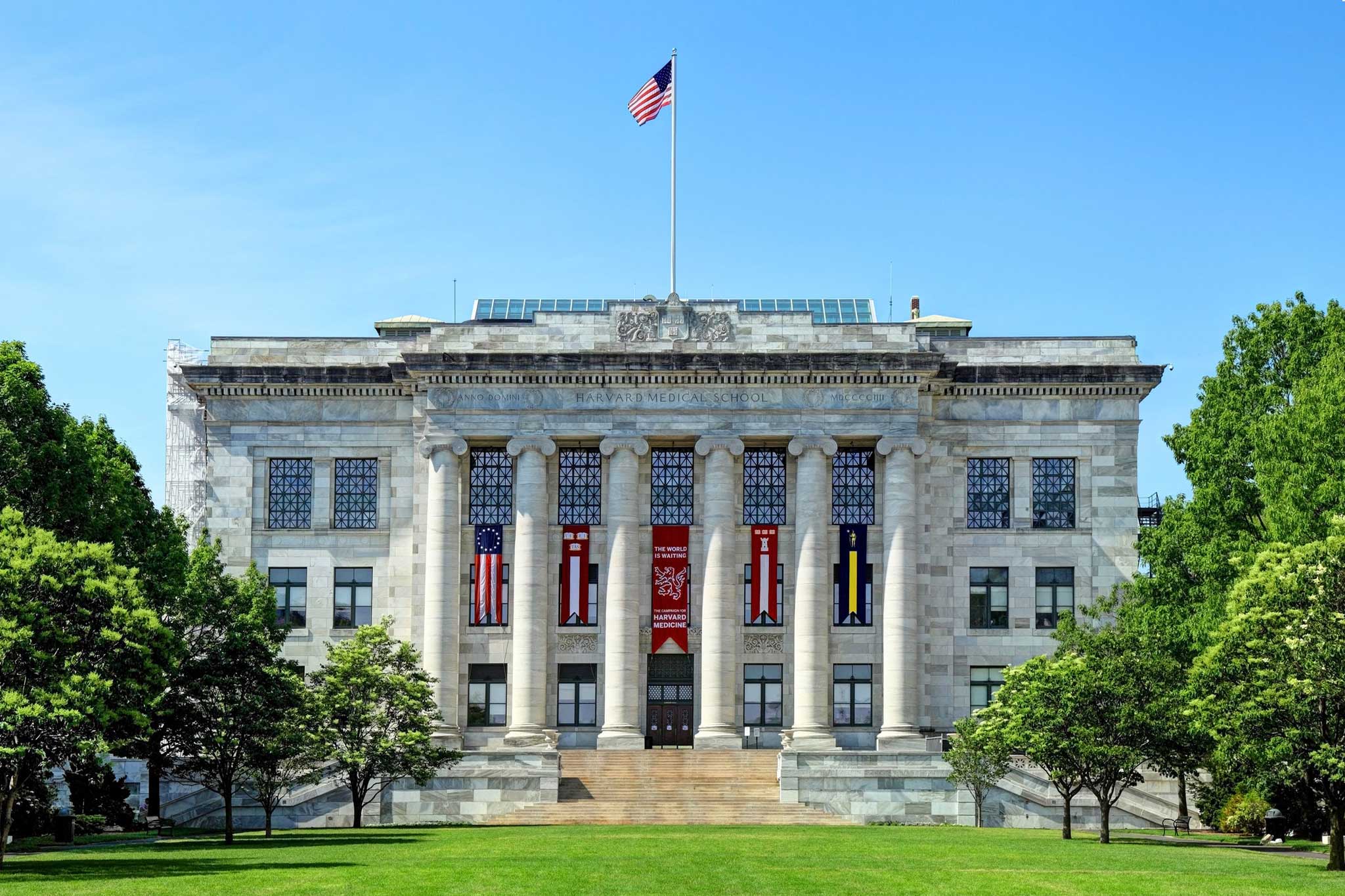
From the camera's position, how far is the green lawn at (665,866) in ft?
120

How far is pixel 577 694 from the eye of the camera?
261 feet

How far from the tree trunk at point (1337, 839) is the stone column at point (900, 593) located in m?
33.1

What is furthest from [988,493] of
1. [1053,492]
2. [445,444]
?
[445,444]

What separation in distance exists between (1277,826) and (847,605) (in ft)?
75.1

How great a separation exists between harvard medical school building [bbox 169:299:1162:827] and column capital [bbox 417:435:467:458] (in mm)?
144

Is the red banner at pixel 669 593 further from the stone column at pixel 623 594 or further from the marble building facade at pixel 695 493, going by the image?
the stone column at pixel 623 594

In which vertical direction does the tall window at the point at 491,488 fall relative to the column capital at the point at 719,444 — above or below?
below

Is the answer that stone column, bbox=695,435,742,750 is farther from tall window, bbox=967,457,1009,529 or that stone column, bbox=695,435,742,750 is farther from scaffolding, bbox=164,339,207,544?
scaffolding, bbox=164,339,207,544

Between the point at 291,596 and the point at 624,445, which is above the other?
the point at 624,445

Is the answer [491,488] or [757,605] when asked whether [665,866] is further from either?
[491,488]

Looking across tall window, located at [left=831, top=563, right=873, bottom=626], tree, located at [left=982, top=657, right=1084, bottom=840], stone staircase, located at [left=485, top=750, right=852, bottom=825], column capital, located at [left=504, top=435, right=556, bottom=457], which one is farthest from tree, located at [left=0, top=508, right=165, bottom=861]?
tall window, located at [left=831, top=563, right=873, bottom=626]

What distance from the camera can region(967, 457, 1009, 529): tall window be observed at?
80625mm

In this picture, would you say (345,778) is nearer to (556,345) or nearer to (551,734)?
(551,734)

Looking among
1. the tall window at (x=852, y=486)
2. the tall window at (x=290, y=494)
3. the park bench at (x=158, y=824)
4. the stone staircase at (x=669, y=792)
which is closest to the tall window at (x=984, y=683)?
the tall window at (x=852, y=486)
